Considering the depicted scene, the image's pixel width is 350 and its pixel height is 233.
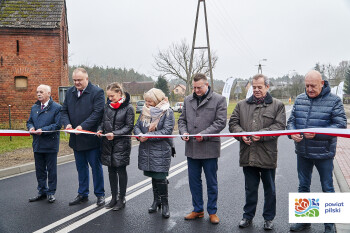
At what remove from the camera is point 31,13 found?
16.9m

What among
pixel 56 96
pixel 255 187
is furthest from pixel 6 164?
pixel 56 96

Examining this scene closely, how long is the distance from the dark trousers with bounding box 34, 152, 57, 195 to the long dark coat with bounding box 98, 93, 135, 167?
1083 millimetres

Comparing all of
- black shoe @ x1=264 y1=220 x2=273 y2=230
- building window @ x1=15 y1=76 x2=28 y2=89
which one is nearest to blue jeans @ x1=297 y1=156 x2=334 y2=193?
black shoe @ x1=264 y1=220 x2=273 y2=230

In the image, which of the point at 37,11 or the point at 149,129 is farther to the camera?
the point at 37,11

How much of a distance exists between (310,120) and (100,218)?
3.18 m

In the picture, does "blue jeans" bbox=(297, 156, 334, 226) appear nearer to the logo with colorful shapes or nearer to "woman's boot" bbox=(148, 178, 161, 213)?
the logo with colorful shapes

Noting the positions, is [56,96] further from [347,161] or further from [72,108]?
[347,161]

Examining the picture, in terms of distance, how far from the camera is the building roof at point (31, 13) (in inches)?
648

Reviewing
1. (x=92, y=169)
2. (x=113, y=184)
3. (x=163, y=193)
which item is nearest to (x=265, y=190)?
(x=163, y=193)

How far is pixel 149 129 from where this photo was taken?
5.10 m

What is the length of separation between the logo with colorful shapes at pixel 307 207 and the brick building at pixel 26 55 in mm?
14761

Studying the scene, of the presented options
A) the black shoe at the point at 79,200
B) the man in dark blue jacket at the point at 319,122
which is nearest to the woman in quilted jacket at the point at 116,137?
the black shoe at the point at 79,200

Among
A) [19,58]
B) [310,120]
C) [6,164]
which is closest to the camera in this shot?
[310,120]

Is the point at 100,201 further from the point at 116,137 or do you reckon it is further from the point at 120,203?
the point at 116,137
